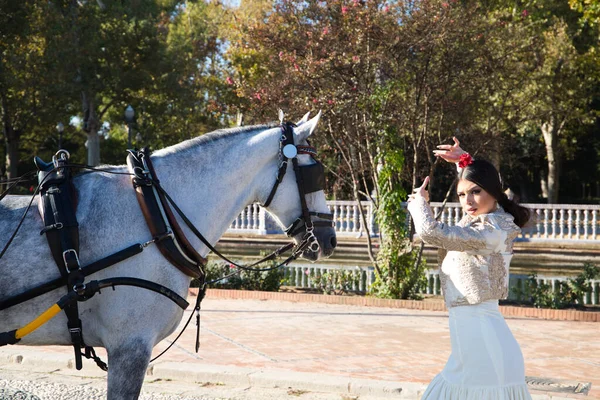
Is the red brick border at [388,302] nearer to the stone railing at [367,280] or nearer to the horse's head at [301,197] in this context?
the stone railing at [367,280]

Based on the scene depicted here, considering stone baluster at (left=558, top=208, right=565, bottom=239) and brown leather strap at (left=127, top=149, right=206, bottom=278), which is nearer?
brown leather strap at (left=127, top=149, right=206, bottom=278)

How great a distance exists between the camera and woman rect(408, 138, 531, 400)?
13.4 ft

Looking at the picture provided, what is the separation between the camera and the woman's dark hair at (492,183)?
429 centimetres

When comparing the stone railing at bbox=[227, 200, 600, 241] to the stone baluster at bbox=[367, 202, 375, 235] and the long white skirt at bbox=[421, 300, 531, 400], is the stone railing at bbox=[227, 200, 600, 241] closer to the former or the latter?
the stone baluster at bbox=[367, 202, 375, 235]

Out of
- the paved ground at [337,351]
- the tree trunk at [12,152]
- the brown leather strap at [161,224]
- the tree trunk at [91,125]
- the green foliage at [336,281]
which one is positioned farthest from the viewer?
the tree trunk at [12,152]

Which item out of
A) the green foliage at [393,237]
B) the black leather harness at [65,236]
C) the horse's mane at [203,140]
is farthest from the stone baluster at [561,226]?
the black leather harness at [65,236]

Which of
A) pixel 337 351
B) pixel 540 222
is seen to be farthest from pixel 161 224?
pixel 540 222

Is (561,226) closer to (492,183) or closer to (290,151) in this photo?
(492,183)

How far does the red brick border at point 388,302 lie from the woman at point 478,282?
784 centimetres

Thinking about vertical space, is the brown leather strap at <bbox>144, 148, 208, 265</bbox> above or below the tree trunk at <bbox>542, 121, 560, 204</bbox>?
below

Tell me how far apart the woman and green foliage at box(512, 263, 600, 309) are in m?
8.50

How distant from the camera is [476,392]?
13.3 ft

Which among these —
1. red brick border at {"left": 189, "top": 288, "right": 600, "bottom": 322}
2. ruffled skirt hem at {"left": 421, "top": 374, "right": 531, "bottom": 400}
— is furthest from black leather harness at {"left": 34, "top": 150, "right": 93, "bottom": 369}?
red brick border at {"left": 189, "top": 288, "right": 600, "bottom": 322}

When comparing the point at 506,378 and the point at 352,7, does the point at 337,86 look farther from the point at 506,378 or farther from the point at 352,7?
the point at 506,378
